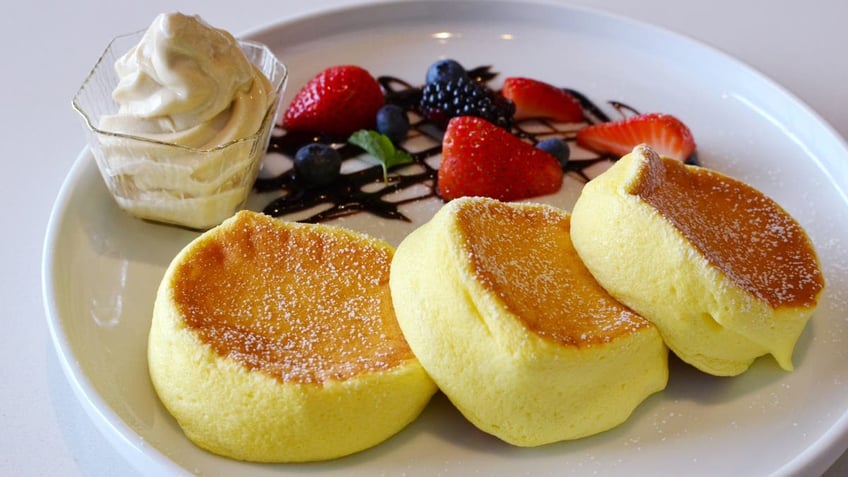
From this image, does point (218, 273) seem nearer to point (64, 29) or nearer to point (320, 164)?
point (320, 164)

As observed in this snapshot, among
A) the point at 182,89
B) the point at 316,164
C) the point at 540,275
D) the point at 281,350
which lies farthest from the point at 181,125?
the point at 540,275

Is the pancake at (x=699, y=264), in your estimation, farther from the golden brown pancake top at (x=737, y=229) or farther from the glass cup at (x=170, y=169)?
the glass cup at (x=170, y=169)

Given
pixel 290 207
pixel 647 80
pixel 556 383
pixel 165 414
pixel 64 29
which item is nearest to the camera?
pixel 556 383

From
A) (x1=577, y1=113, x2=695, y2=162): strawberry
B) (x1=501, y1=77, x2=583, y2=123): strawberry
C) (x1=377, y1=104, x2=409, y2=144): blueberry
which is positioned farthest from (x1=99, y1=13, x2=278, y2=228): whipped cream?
(x1=577, y1=113, x2=695, y2=162): strawberry

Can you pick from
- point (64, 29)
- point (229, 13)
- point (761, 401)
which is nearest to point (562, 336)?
point (761, 401)

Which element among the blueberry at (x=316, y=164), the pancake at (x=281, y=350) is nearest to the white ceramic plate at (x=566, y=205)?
the pancake at (x=281, y=350)

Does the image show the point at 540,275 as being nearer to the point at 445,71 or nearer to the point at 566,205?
the point at 566,205
